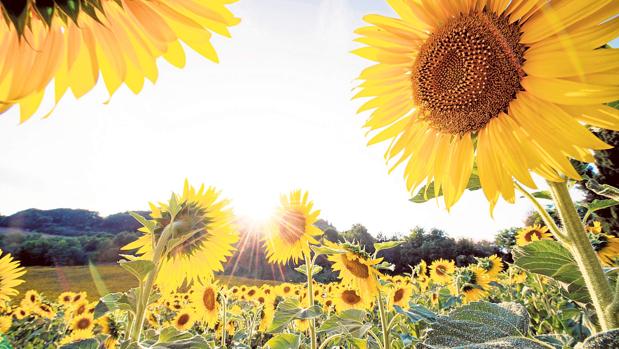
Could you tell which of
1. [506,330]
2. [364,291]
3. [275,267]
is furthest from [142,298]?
[275,267]

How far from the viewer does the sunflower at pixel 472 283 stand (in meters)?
5.37

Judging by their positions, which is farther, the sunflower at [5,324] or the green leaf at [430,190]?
the sunflower at [5,324]

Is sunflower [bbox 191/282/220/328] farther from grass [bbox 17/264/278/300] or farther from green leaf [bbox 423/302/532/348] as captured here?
grass [bbox 17/264/278/300]

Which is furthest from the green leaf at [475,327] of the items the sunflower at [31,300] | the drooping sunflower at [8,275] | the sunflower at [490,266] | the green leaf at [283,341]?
the sunflower at [31,300]

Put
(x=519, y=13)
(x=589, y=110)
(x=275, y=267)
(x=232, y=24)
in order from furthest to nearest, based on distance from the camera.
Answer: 1. (x=275, y=267)
2. (x=519, y=13)
3. (x=589, y=110)
4. (x=232, y=24)

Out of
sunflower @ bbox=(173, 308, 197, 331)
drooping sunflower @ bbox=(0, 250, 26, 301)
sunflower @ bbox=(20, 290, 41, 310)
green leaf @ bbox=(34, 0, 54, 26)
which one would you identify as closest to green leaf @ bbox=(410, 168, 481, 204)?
green leaf @ bbox=(34, 0, 54, 26)

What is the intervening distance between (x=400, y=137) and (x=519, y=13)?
1.69ft

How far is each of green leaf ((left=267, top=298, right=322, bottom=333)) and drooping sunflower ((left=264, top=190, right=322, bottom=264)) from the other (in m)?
0.74

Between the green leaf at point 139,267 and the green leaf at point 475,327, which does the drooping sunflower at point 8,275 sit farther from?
the green leaf at point 475,327

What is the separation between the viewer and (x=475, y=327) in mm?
856

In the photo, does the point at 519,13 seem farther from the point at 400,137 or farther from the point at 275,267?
the point at 275,267

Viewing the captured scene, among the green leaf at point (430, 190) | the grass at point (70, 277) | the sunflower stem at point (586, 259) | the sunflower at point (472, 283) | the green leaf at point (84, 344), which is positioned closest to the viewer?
the sunflower stem at point (586, 259)

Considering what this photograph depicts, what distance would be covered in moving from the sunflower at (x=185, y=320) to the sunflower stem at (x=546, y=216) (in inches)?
225

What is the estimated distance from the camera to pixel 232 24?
1.99 ft
